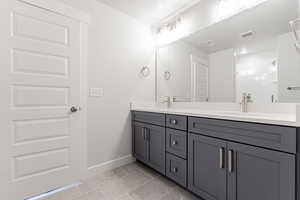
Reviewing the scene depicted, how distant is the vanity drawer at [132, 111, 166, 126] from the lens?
5.84ft

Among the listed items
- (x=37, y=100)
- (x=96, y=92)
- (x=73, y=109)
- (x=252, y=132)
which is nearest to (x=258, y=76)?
(x=252, y=132)

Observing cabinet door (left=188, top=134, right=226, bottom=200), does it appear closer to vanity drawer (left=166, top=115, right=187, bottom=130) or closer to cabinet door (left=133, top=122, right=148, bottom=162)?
vanity drawer (left=166, top=115, right=187, bottom=130)

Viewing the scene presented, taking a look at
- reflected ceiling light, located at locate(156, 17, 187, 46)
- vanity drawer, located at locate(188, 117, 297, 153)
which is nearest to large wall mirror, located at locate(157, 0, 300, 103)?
reflected ceiling light, located at locate(156, 17, 187, 46)

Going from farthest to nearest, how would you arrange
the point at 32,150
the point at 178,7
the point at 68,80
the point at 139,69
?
the point at 139,69 < the point at 178,7 < the point at 68,80 < the point at 32,150

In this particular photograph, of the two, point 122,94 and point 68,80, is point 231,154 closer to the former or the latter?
point 122,94

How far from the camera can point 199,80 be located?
2062 millimetres

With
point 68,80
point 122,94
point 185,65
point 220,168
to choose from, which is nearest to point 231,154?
point 220,168

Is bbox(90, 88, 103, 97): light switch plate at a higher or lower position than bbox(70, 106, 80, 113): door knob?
higher

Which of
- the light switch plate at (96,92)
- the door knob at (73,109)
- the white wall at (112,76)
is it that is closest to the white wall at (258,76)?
the white wall at (112,76)

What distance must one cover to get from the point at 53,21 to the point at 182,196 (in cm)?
229

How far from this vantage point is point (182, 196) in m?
1.50

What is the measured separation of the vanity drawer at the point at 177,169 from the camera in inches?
58.7

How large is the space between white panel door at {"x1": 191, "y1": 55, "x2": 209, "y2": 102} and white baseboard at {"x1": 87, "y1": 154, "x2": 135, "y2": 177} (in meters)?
1.35

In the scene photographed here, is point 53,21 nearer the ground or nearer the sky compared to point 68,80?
nearer the sky
